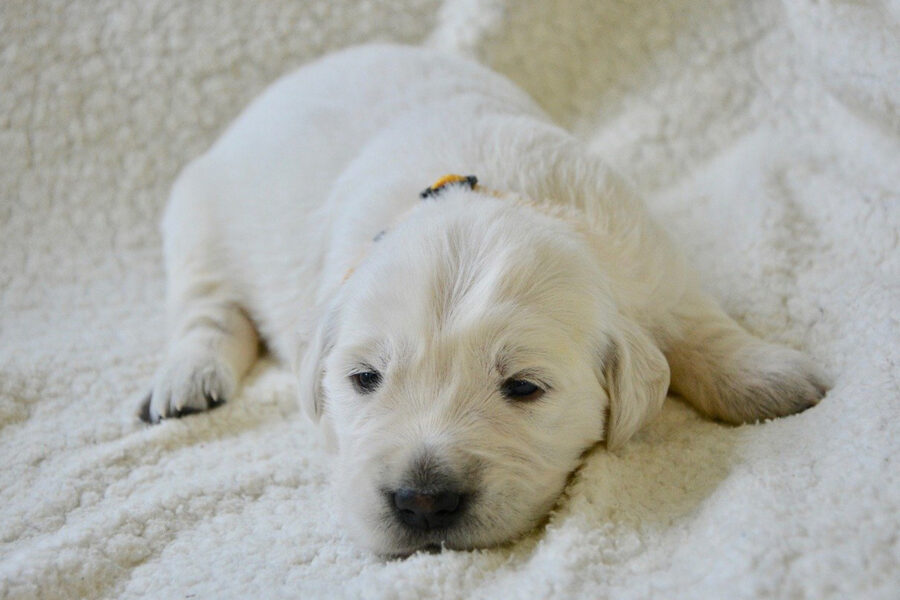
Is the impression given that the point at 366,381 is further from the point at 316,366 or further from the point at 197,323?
the point at 197,323

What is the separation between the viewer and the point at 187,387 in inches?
106

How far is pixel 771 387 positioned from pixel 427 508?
3.22 feet

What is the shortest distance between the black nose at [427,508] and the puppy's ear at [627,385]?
1.64 feet

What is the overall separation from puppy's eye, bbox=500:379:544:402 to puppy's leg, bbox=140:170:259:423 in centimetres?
115

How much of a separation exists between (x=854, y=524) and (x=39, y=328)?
284 cm

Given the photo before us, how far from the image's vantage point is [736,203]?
3.20 meters

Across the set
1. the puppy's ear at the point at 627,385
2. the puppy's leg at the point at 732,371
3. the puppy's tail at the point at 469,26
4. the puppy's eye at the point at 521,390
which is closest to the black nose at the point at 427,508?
the puppy's eye at the point at 521,390

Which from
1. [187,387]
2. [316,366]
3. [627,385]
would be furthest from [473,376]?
[187,387]

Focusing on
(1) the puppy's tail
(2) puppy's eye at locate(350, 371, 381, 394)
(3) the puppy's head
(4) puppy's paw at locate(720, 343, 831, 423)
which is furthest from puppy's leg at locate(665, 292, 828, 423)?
(1) the puppy's tail

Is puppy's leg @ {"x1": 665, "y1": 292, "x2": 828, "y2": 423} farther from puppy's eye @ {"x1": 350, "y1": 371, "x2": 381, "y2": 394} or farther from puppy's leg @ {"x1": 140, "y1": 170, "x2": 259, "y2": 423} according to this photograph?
puppy's leg @ {"x1": 140, "y1": 170, "x2": 259, "y2": 423}

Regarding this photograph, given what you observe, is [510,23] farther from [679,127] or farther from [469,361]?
[469,361]

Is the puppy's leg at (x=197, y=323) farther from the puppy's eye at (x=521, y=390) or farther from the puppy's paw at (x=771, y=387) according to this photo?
the puppy's paw at (x=771, y=387)

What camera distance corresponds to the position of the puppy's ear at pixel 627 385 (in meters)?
2.11

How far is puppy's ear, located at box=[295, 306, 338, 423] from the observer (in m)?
2.24
